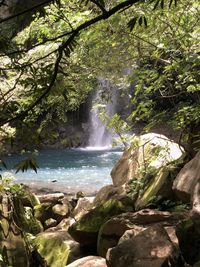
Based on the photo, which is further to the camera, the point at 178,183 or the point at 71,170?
the point at 71,170

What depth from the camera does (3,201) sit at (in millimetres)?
5113

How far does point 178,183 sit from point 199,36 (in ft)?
7.77

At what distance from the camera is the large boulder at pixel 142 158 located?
8.14m

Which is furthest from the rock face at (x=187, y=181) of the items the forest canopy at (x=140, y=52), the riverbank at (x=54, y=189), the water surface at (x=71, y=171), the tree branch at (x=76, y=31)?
the riverbank at (x=54, y=189)

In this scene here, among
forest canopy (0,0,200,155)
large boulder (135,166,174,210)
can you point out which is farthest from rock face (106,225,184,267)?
large boulder (135,166,174,210)

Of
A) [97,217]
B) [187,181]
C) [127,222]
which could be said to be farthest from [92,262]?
[187,181]

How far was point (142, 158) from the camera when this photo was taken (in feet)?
29.0

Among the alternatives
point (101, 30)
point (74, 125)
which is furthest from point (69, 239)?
point (74, 125)

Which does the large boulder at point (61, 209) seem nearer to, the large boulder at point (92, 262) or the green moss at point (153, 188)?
the green moss at point (153, 188)

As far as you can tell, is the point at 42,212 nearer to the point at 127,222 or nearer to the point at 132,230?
the point at 127,222

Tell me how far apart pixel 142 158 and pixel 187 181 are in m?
4.00

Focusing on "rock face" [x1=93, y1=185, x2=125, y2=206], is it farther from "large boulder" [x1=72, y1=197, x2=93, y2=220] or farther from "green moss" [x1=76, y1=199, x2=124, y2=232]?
"green moss" [x1=76, y1=199, x2=124, y2=232]

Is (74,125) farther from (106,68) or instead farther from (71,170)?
(106,68)

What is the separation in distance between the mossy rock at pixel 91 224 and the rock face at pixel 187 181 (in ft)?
3.78
